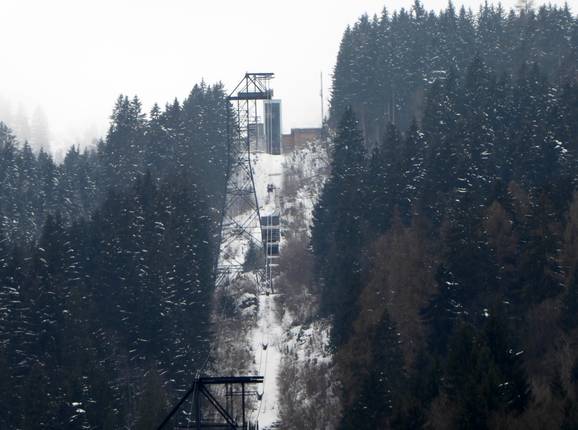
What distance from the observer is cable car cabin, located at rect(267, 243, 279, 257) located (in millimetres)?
61737

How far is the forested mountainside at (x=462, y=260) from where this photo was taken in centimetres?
3312

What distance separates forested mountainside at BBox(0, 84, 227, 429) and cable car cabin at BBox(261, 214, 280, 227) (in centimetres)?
326

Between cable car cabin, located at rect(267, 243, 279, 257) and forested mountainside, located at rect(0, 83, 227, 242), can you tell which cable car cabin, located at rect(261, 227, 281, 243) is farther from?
forested mountainside, located at rect(0, 83, 227, 242)

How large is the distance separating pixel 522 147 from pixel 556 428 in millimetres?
22679

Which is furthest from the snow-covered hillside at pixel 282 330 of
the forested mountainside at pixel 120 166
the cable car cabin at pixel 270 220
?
the forested mountainside at pixel 120 166

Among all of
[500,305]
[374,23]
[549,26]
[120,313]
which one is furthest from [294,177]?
[500,305]

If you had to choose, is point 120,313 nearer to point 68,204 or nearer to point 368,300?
point 368,300

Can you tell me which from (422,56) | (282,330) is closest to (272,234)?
(282,330)

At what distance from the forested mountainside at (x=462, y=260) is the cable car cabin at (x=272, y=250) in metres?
5.30

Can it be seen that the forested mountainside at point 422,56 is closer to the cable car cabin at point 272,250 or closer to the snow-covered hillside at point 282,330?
the snow-covered hillside at point 282,330

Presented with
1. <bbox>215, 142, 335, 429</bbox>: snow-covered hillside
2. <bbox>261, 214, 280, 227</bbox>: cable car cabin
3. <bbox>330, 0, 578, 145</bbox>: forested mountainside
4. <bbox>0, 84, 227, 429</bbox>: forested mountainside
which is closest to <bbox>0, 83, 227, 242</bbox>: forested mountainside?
<bbox>0, 84, 227, 429</bbox>: forested mountainside

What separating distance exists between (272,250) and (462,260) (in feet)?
73.4

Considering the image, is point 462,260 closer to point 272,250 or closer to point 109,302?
point 109,302

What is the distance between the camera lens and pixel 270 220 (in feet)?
206
